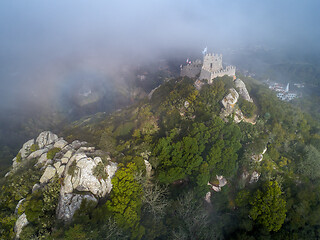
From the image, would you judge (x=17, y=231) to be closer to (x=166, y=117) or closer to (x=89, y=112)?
(x=166, y=117)

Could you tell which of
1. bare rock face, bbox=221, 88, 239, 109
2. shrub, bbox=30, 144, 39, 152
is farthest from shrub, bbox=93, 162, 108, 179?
bare rock face, bbox=221, 88, 239, 109

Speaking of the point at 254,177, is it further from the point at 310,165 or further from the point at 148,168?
the point at 148,168

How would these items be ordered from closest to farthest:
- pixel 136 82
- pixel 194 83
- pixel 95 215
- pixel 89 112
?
pixel 95 215 < pixel 194 83 < pixel 89 112 < pixel 136 82

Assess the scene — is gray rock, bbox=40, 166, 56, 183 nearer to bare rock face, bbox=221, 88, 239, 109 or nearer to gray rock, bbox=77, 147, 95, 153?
gray rock, bbox=77, 147, 95, 153

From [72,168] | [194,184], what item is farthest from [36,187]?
[194,184]

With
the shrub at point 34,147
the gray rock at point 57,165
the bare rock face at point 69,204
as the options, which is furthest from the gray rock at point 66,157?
the shrub at point 34,147

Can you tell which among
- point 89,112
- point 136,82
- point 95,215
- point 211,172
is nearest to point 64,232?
point 95,215
